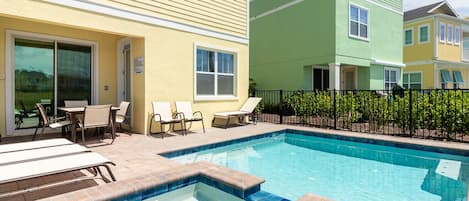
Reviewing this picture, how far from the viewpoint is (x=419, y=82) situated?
20.6m

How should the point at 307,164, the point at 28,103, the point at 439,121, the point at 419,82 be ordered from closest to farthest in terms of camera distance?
the point at 307,164
the point at 28,103
the point at 439,121
the point at 419,82

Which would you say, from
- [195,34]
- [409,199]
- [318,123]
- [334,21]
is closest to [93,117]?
[195,34]

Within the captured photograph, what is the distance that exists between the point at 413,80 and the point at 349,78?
8.71 meters

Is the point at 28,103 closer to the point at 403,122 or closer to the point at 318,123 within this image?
the point at 318,123

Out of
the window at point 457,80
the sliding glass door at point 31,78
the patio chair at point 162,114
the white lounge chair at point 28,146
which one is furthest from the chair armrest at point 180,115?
the window at point 457,80

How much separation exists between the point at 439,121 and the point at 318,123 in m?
3.67

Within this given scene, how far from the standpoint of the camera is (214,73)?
9.32 m

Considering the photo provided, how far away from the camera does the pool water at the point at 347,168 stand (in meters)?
4.35

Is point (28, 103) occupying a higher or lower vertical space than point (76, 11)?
lower

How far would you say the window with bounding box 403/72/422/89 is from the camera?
814 inches

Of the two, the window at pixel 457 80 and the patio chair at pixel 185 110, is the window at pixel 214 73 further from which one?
the window at pixel 457 80

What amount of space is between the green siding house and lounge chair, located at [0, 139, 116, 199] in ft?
37.9

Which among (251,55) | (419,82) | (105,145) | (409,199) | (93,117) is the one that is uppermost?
(251,55)

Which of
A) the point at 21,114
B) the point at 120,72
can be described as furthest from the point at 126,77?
the point at 21,114
